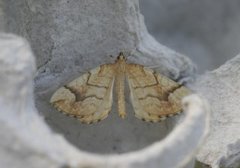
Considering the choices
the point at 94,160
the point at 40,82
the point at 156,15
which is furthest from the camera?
the point at 156,15

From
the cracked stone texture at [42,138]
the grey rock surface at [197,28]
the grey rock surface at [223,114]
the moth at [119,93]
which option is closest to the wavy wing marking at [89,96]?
the moth at [119,93]

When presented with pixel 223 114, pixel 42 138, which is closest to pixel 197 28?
pixel 223 114

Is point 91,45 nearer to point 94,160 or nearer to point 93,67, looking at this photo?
point 93,67

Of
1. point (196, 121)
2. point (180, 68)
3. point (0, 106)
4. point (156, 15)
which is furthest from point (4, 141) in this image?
point (156, 15)

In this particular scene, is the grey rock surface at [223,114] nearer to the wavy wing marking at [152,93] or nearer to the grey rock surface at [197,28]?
the wavy wing marking at [152,93]

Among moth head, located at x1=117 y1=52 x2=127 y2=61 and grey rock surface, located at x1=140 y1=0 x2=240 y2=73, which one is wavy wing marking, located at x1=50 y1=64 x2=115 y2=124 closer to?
moth head, located at x1=117 y1=52 x2=127 y2=61

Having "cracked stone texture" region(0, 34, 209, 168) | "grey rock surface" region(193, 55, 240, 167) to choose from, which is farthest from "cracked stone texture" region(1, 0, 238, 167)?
"cracked stone texture" region(0, 34, 209, 168)
